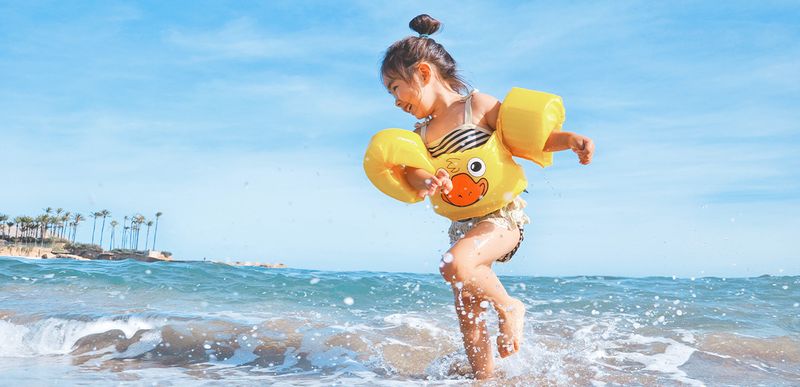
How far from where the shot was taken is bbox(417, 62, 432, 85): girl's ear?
13.7 feet

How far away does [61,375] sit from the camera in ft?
14.7

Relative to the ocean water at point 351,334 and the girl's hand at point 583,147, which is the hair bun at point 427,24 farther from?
the ocean water at point 351,334

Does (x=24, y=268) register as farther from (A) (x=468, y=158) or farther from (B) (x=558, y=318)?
(A) (x=468, y=158)

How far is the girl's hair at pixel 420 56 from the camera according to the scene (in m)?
4.16

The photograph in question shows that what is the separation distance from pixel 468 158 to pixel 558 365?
1.80 meters

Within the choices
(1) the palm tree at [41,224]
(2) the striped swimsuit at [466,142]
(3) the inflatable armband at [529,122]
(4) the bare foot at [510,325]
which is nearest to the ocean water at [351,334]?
(4) the bare foot at [510,325]

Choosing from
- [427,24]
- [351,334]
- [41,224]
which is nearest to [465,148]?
[427,24]

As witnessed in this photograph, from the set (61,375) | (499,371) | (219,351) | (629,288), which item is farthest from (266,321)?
(629,288)

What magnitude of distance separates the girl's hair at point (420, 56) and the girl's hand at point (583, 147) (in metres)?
0.79

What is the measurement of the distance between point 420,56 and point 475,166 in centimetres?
74

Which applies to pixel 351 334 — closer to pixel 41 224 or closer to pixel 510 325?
pixel 510 325

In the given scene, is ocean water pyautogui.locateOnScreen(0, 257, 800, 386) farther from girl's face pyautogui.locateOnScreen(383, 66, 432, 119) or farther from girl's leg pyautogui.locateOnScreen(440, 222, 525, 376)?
girl's face pyautogui.locateOnScreen(383, 66, 432, 119)

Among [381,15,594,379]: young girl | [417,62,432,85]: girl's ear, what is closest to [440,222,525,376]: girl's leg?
[381,15,594,379]: young girl

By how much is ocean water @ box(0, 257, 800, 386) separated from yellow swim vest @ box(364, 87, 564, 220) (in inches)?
44.0
